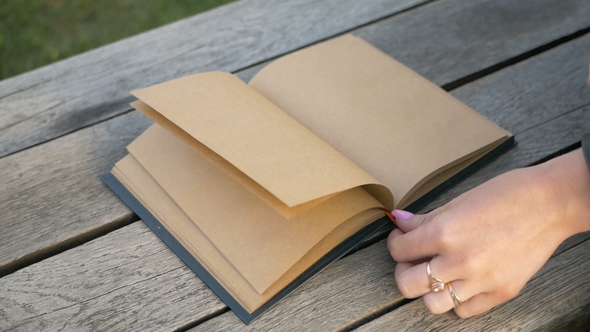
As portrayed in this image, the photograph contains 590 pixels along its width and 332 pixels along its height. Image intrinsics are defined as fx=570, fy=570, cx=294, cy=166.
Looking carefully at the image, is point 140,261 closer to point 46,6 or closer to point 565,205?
point 565,205

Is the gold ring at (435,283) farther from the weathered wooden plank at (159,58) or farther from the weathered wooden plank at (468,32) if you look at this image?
the weathered wooden plank at (159,58)

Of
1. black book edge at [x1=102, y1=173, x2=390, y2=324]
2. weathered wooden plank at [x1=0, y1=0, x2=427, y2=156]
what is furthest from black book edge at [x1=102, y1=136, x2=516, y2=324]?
weathered wooden plank at [x1=0, y1=0, x2=427, y2=156]

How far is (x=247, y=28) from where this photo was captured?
136 centimetres

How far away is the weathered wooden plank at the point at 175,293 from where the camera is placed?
0.82 m

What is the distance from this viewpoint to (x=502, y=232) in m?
0.78

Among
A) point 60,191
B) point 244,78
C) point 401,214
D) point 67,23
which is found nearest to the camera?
point 401,214

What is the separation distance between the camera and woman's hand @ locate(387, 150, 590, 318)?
78 centimetres

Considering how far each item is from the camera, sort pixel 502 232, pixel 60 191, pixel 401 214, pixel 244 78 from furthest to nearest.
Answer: pixel 244 78 < pixel 60 191 < pixel 401 214 < pixel 502 232

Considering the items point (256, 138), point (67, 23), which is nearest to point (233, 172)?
point (256, 138)

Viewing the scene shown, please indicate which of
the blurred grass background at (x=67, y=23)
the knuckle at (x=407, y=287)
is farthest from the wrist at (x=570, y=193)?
the blurred grass background at (x=67, y=23)

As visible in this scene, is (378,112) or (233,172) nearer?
(233,172)

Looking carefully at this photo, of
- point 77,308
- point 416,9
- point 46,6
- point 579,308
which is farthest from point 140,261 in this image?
point 46,6

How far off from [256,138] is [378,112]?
0.88 ft

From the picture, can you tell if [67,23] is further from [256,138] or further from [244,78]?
[256,138]
